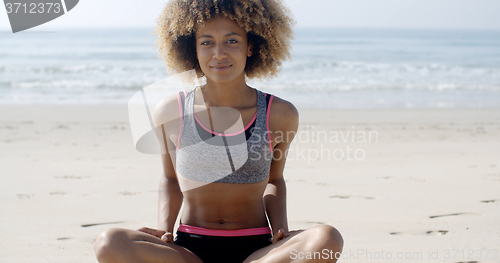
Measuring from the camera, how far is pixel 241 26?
238cm

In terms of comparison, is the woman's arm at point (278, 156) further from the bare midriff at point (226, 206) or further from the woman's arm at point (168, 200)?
the woman's arm at point (168, 200)

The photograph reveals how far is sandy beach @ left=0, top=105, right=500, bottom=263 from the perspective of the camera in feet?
10.7

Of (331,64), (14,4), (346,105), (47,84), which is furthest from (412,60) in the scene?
(14,4)

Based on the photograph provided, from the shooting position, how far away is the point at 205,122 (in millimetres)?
2373

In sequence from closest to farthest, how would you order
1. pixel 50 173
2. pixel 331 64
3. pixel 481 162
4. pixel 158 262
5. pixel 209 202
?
pixel 158 262 → pixel 209 202 → pixel 50 173 → pixel 481 162 → pixel 331 64

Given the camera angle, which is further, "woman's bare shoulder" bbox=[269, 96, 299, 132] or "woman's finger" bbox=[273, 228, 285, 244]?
"woman's bare shoulder" bbox=[269, 96, 299, 132]

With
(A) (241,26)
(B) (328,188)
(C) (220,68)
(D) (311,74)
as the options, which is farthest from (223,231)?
(D) (311,74)

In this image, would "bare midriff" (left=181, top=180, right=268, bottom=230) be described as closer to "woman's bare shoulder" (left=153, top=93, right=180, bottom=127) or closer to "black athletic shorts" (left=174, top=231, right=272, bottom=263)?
"black athletic shorts" (left=174, top=231, right=272, bottom=263)

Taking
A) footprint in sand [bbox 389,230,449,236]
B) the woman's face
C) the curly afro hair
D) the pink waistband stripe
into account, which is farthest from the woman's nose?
footprint in sand [bbox 389,230,449,236]

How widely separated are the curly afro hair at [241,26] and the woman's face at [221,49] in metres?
0.04

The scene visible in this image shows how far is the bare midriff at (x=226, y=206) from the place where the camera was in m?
2.25

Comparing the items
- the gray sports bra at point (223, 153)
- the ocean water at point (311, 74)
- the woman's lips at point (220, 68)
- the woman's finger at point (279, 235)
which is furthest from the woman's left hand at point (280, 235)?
the ocean water at point (311, 74)

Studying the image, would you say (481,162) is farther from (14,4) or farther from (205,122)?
(14,4)

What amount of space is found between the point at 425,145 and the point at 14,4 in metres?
8.75
